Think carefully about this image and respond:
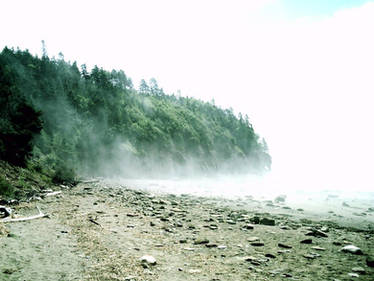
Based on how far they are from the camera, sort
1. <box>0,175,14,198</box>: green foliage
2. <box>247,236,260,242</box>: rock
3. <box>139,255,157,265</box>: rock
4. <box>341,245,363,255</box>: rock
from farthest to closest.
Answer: <box>0,175,14,198</box>: green foliage < <box>247,236,260,242</box>: rock < <box>341,245,363,255</box>: rock < <box>139,255,157,265</box>: rock

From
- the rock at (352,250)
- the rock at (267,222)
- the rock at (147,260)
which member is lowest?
the rock at (267,222)

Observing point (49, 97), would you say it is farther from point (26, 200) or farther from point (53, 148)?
point (26, 200)

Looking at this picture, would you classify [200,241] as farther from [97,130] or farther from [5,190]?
[97,130]

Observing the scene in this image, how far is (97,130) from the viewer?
61406mm

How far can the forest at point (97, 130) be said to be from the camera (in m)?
31.0

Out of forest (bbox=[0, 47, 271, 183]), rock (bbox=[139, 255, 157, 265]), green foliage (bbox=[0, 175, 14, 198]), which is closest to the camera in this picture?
rock (bbox=[139, 255, 157, 265])

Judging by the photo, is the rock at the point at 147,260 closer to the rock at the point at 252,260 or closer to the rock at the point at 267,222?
the rock at the point at 252,260

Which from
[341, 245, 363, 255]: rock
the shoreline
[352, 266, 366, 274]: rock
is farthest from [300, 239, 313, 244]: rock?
[352, 266, 366, 274]: rock

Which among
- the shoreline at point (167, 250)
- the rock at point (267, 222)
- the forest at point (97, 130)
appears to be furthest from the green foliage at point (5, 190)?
the rock at point (267, 222)

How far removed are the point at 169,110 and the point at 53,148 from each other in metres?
57.2

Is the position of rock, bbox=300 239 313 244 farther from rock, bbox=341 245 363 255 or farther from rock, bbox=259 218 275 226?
rock, bbox=259 218 275 226

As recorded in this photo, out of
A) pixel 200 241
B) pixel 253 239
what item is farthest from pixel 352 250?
pixel 200 241

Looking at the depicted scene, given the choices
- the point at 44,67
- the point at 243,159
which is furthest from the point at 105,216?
the point at 243,159

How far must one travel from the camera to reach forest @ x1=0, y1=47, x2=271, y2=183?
31.0m
